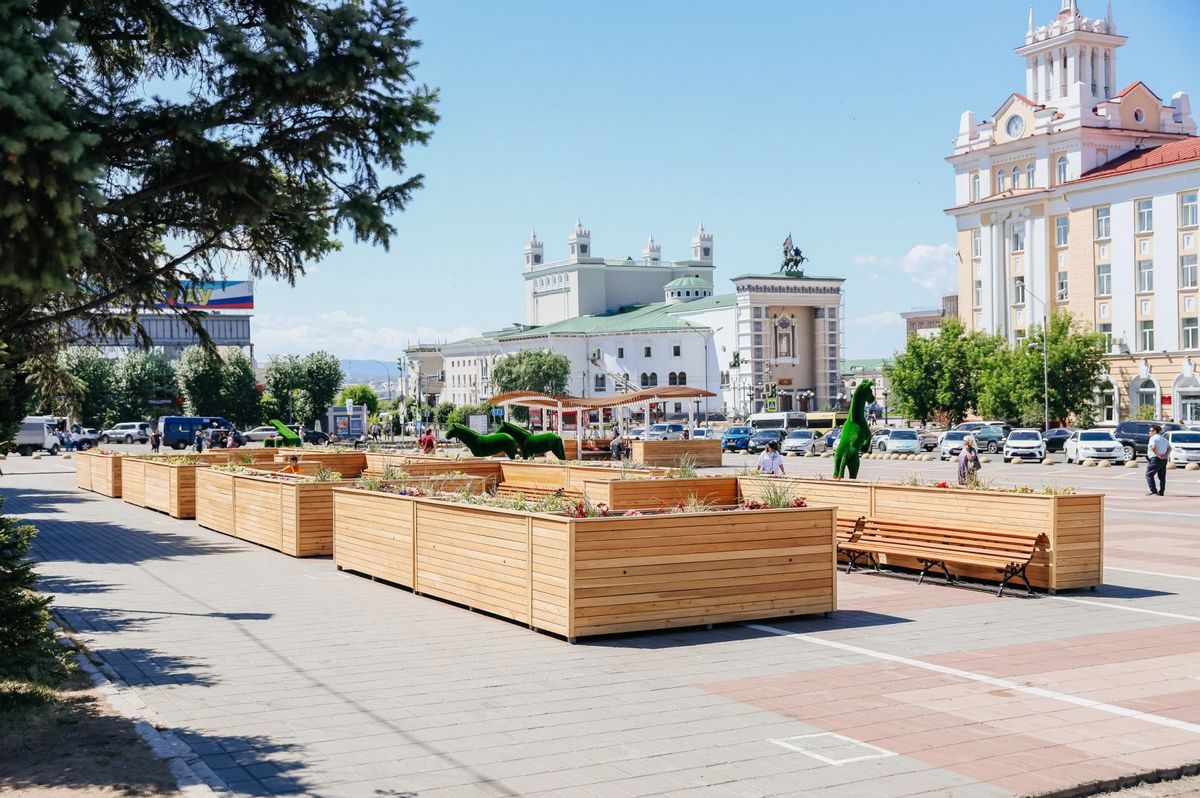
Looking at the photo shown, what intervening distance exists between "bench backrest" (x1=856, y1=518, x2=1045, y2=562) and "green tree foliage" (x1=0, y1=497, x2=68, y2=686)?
33.6ft

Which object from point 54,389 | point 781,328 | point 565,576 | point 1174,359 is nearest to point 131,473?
point 54,389

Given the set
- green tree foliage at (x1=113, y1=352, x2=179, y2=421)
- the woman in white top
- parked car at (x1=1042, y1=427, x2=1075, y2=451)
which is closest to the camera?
the woman in white top

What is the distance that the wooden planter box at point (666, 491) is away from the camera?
59.2ft

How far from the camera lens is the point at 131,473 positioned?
31781 millimetres

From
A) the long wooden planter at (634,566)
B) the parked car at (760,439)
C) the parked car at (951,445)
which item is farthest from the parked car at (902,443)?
the long wooden planter at (634,566)

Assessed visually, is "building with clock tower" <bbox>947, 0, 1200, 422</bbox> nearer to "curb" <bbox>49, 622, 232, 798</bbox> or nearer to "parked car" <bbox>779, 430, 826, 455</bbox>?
"parked car" <bbox>779, 430, 826, 455</bbox>

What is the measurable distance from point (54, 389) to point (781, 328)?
137 metres

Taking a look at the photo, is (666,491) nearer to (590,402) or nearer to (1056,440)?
(590,402)

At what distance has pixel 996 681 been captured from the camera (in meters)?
9.94

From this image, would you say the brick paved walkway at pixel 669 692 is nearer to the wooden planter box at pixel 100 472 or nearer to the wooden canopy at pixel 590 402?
the wooden planter box at pixel 100 472

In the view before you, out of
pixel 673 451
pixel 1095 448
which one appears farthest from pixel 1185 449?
pixel 673 451

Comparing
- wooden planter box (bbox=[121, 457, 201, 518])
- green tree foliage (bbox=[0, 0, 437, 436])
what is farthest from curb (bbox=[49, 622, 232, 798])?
wooden planter box (bbox=[121, 457, 201, 518])

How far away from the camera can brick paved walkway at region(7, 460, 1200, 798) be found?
7523 millimetres

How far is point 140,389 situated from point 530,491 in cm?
9131
